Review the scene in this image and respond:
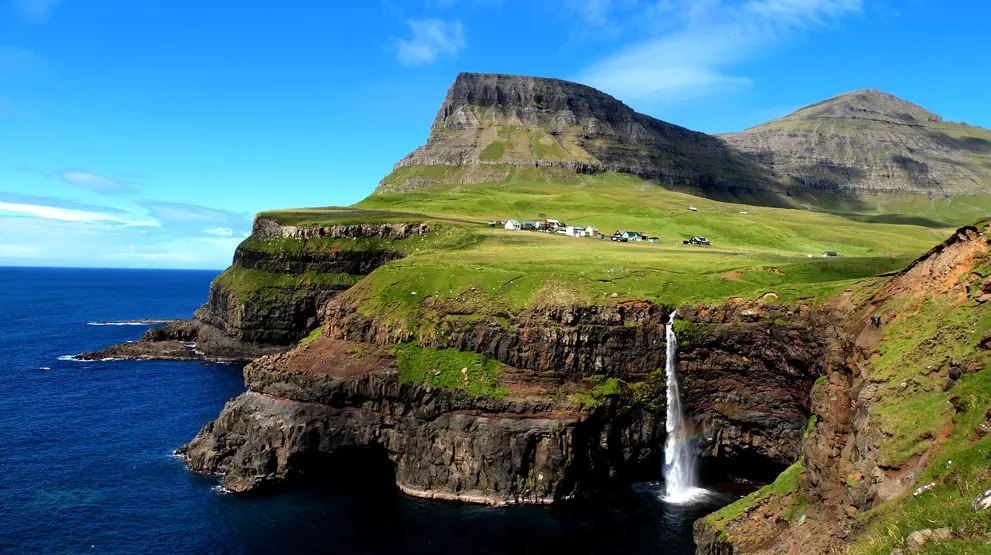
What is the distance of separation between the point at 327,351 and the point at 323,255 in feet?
207

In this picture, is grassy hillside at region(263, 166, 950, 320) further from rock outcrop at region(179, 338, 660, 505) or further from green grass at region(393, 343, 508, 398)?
rock outcrop at region(179, 338, 660, 505)

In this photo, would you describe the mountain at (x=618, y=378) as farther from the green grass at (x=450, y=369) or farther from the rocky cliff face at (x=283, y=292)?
the rocky cliff face at (x=283, y=292)

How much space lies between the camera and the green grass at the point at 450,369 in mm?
60438

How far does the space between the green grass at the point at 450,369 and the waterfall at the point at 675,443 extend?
56.3 ft

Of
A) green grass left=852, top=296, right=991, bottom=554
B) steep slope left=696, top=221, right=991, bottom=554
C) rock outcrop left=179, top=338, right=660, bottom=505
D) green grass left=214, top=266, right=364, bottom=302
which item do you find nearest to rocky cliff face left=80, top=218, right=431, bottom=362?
green grass left=214, top=266, right=364, bottom=302

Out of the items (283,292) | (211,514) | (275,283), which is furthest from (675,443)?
(275,283)

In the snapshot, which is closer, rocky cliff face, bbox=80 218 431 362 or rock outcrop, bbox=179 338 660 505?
rock outcrop, bbox=179 338 660 505

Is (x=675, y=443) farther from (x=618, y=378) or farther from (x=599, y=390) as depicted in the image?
(x=599, y=390)

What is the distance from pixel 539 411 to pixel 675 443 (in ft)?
48.3

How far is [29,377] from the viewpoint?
A: 102 metres

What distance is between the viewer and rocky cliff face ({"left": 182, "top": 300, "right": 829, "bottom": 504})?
56656 millimetres

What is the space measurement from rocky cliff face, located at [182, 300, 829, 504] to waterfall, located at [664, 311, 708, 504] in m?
1.18

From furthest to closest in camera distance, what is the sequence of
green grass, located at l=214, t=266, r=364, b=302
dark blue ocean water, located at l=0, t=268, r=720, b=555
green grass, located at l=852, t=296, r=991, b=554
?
green grass, located at l=214, t=266, r=364, b=302, dark blue ocean water, located at l=0, t=268, r=720, b=555, green grass, located at l=852, t=296, r=991, b=554

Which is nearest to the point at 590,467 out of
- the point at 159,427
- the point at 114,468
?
the point at 114,468
